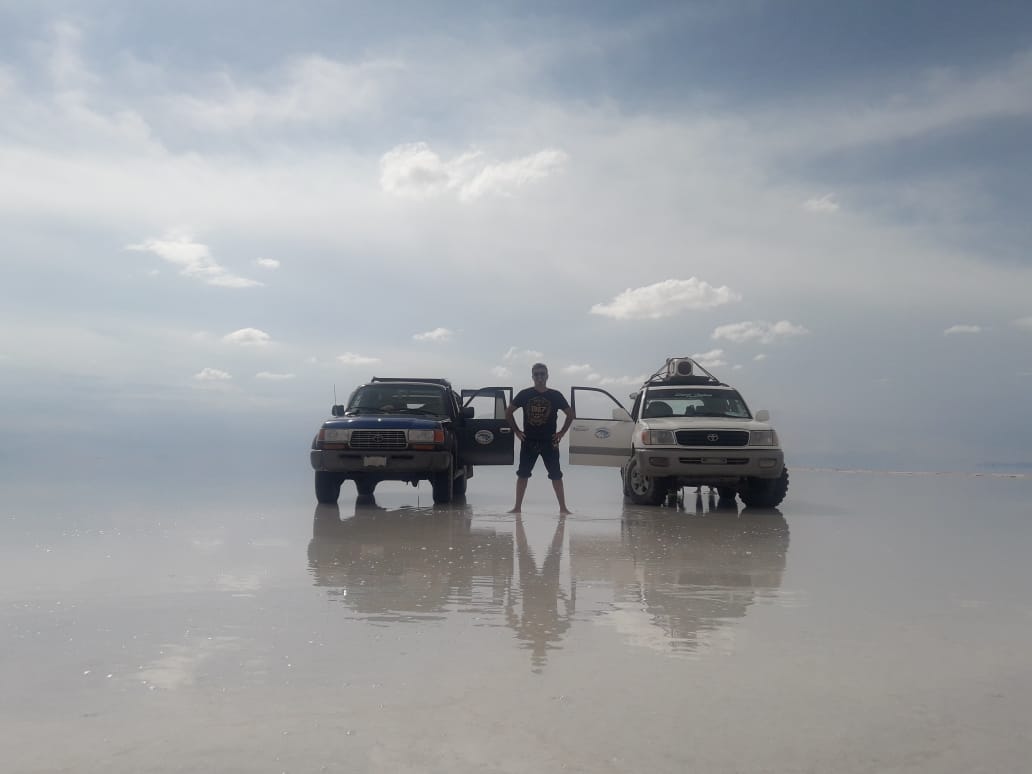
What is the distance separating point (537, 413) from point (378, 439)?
2.26 meters

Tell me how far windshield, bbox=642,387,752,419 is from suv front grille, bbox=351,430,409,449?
12.7ft

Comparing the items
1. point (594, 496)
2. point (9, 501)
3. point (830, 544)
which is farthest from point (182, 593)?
point (594, 496)

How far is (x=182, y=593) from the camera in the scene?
634 cm

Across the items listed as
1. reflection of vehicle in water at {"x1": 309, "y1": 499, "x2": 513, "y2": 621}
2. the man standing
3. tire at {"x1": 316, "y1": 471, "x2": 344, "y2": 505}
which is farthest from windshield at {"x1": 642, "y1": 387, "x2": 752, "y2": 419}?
tire at {"x1": 316, "y1": 471, "x2": 344, "y2": 505}

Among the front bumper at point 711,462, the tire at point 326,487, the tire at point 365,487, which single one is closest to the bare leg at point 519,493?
the front bumper at point 711,462

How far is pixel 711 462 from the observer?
42.8 feet

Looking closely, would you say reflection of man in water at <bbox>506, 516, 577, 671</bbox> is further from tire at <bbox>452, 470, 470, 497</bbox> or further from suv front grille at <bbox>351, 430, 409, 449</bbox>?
tire at <bbox>452, 470, 470, 497</bbox>

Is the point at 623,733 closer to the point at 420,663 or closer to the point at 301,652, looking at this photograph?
the point at 420,663

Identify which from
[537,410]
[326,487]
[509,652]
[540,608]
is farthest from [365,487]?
[509,652]

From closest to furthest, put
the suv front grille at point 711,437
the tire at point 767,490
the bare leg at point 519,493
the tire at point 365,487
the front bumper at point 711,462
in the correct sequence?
the bare leg at point 519,493 < the front bumper at point 711,462 < the suv front grille at point 711,437 < the tire at point 767,490 < the tire at point 365,487

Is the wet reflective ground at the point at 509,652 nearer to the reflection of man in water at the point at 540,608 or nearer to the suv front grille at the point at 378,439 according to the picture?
the reflection of man in water at the point at 540,608

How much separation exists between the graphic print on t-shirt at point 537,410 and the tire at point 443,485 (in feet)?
4.73

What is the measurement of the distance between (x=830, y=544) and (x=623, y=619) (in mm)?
4600

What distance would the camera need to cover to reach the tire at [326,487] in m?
13.6
